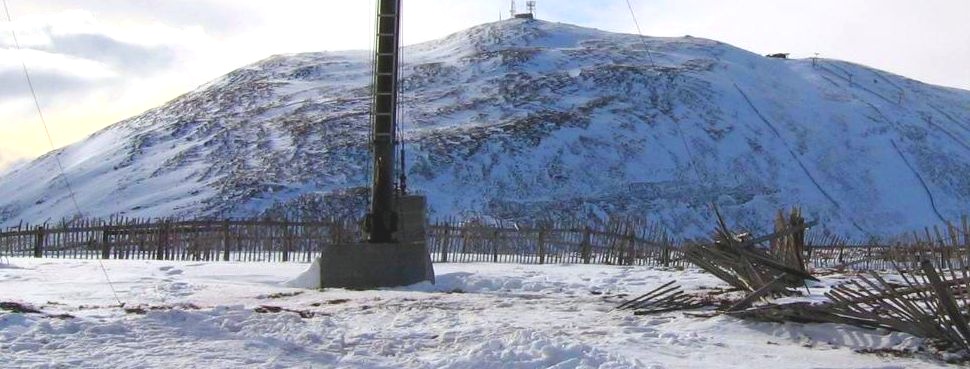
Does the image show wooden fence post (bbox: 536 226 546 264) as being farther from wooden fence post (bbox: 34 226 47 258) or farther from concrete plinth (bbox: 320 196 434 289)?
wooden fence post (bbox: 34 226 47 258)

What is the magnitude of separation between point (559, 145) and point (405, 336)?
41638mm

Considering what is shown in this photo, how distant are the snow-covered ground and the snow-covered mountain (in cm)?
3075

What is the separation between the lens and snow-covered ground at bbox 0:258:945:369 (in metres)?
7.12

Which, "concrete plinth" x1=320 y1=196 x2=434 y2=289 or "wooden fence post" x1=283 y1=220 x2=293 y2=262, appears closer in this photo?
"concrete plinth" x1=320 y1=196 x2=434 y2=289

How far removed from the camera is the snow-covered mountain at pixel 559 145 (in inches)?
1759

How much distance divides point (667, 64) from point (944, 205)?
66.1 ft

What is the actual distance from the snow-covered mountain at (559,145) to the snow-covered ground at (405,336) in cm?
3075

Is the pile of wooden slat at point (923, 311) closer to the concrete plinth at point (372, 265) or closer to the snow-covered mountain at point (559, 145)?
the concrete plinth at point (372, 265)

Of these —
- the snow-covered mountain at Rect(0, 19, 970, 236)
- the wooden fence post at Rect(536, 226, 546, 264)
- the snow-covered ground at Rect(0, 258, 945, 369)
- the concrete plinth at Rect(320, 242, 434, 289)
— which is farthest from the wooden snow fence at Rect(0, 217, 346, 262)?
the snow-covered mountain at Rect(0, 19, 970, 236)

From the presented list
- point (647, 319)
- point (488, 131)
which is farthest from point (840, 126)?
point (647, 319)

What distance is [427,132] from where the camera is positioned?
51.0 metres

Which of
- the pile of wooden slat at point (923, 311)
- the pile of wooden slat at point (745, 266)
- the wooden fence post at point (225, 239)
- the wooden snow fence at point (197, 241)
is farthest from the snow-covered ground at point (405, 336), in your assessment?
the wooden snow fence at point (197, 241)

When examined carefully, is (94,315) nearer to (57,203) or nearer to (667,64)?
(57,203)

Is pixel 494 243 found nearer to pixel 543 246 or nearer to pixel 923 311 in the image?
pixel 543 246
